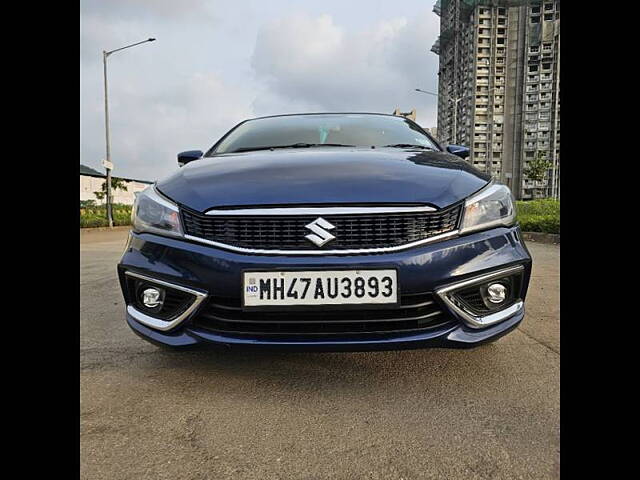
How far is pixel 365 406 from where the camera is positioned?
173 centimetres

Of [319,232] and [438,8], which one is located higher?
[438,8]

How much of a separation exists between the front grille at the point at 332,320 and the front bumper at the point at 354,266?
2 centimetres

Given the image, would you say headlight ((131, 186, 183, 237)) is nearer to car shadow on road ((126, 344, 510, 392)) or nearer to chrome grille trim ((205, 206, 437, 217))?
chrome grille trim ((205, 206, 437, 217))

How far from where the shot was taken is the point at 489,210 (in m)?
1.84

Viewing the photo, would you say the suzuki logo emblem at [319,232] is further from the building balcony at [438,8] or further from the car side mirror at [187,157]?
the building balcony at [438,8]

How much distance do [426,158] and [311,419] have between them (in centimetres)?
131

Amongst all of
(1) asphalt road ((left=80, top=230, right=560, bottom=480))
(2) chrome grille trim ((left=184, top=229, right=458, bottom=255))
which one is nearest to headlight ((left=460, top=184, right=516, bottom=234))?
(2) chrome grille trim ((left=184, top=229, right=458, bottom=255))

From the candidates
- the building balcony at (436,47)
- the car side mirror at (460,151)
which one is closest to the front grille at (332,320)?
the car side mirror at (460,151)

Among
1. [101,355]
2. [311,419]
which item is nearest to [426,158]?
[311,419]

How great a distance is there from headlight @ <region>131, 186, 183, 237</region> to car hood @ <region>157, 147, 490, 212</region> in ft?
0.15

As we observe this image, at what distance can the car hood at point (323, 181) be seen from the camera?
175cm

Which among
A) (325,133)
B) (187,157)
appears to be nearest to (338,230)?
(325,133)

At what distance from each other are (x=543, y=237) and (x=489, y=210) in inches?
334

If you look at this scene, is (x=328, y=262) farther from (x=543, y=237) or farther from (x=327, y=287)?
(x=543, y=237)
